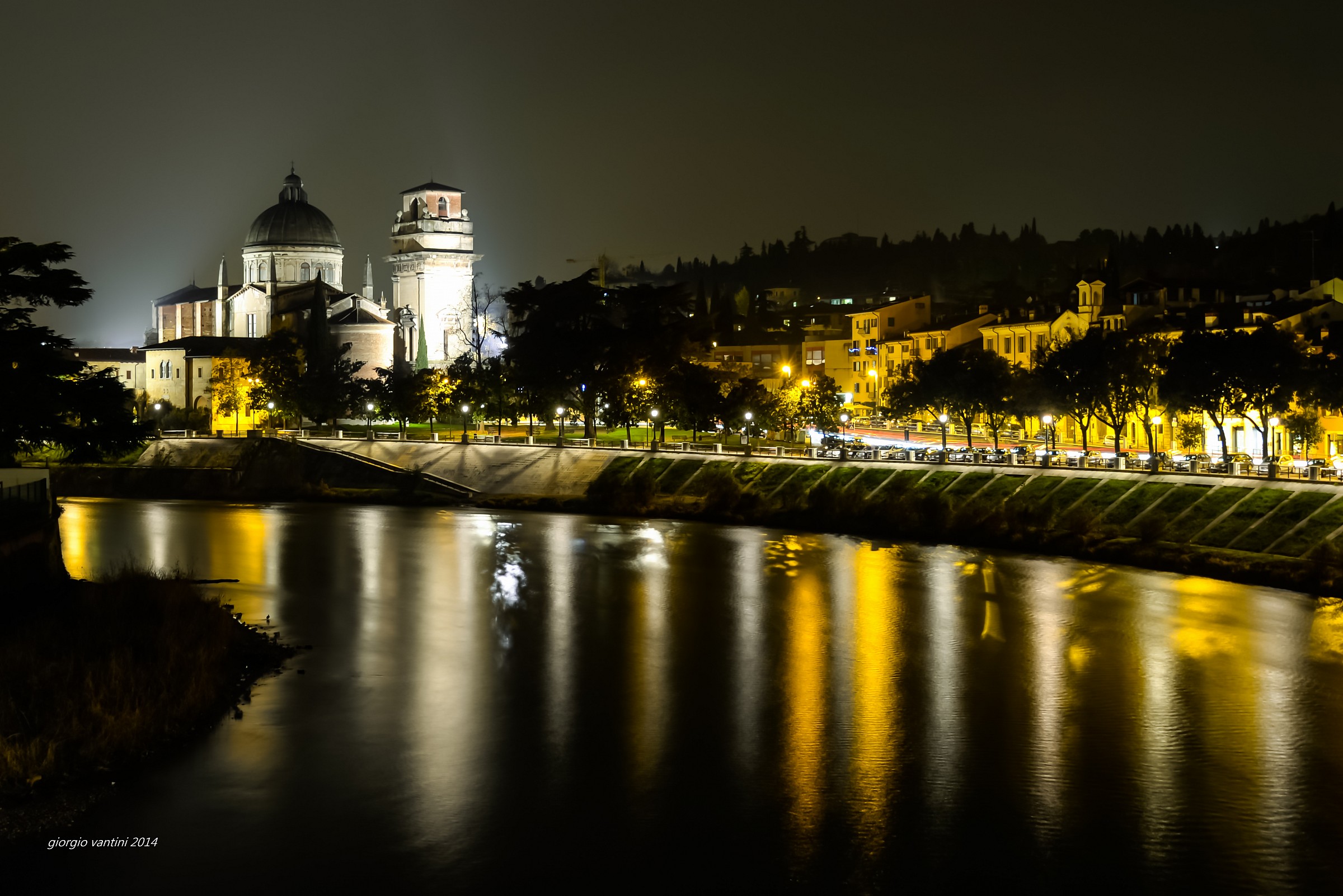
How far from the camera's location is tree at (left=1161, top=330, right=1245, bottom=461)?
149ft

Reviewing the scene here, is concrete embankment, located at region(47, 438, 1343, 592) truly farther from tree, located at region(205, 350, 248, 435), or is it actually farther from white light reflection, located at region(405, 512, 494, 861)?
tree, located at region(205, 350, 248, 435)

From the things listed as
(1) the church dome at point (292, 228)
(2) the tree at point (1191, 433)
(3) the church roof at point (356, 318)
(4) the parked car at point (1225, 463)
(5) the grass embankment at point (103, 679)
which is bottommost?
(5) the grass embankment at point (103, 679)

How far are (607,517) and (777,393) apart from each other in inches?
616

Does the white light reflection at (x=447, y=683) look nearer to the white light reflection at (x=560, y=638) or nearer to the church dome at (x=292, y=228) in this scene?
the white light reflection at (x=560, y=638)

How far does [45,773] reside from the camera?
18.3m

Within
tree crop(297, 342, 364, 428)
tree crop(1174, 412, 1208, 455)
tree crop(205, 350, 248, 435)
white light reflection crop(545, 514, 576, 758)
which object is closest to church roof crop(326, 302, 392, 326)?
tree crop(205, 350, 248, 435)

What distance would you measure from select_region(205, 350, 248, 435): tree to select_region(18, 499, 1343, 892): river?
174 feet

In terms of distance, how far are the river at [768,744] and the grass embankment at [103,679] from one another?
0.69m

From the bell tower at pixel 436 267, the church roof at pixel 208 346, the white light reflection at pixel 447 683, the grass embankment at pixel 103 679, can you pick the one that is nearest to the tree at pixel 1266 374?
the white light reflection at pixel 447 683

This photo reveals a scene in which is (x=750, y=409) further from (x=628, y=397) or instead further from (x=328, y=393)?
(x=328, y=393)

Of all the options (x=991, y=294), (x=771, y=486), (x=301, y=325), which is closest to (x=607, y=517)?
(x=771, y=486)

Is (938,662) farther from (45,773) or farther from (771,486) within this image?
(771,486)

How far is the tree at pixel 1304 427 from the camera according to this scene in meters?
46.9

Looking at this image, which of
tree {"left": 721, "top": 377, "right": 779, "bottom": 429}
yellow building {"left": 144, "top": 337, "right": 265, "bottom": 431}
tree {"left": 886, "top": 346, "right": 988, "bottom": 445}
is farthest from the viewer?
yellow building {"left": 144, "top": 337, "right": 265, "bottom": 431}
